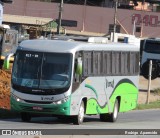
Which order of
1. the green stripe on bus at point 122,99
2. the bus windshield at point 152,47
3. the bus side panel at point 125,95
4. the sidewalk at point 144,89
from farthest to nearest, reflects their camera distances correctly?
1. the bus windshield at point 152,47
2. the sidewalk at point 144,89
3. the bus side panel at point 125,95
4. the green stripe on bus at point 122,99

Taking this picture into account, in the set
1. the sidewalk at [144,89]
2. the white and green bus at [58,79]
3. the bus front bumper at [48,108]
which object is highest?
the white and green bus at [58,79]

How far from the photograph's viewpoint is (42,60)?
21297 millimetres

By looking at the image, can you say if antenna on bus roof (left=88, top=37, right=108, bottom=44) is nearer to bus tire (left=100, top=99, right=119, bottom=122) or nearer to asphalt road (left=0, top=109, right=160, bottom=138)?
bus tire (left=100, top=99, right=119, bottom=122)

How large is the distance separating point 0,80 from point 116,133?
60.8 ft

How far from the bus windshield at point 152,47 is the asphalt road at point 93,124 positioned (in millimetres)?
19105

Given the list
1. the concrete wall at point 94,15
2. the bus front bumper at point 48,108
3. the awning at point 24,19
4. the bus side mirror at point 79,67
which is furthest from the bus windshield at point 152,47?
the concrete wall at point 94,15

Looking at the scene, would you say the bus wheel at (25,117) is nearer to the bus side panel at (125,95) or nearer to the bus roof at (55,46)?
the bus roof at (55,46)

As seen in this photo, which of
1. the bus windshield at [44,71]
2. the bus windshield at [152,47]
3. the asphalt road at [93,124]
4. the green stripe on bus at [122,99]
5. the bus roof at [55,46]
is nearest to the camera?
the asphalt road at [93,124]

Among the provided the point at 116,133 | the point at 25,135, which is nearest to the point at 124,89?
the point at 116,133

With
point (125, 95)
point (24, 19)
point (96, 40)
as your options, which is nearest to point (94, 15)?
point (24, 19)

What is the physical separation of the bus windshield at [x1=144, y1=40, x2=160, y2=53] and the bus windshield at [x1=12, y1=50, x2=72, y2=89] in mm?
31144

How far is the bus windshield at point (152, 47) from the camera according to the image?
52.0 metres

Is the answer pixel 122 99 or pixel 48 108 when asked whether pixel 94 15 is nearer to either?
pixel 122 99

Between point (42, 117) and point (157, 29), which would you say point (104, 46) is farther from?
point (157, 29)
